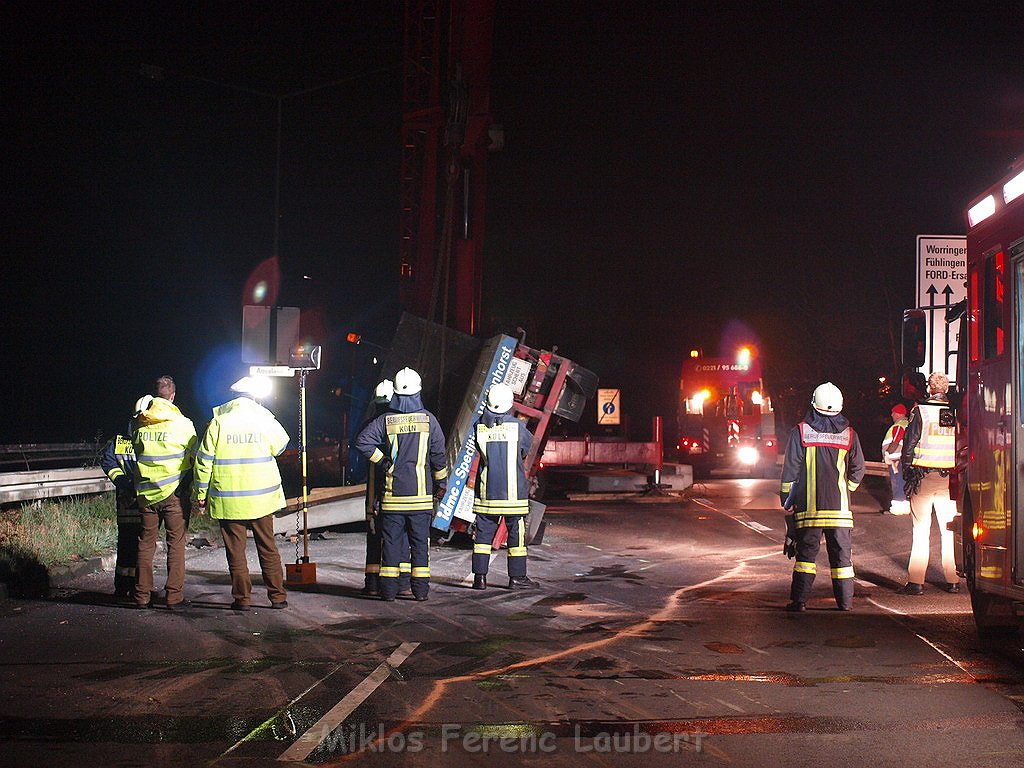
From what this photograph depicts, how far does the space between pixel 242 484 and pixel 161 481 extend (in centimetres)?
74

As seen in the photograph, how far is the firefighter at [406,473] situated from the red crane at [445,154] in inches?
130

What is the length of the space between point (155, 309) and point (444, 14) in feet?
159

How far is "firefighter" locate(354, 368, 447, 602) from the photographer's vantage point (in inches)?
357

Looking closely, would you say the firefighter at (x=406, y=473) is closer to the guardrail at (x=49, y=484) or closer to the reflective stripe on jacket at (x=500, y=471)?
the reflective stripe on jacket at (x=500, y=471)

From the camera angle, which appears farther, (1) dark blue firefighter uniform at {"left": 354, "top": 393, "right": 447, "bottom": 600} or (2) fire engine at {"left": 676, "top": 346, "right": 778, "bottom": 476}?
(2) fire engine at {"left": 676, "top": 346, "right": 778, "bottom": 476}

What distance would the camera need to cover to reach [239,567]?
27.7ft

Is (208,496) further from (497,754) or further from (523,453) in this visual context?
(497,754)

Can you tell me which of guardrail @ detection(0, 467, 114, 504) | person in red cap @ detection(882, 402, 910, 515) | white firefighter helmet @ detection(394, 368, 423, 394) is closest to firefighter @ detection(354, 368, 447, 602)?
white firefighter helmet @ detection(394, 368, 423, 394)

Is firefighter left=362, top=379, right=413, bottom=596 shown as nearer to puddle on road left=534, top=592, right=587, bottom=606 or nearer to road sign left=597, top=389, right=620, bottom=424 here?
puddle on road left=534, top=592, right=587, bottom=606

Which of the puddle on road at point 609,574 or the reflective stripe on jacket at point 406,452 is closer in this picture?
Result: the reflective stripe on jacket at point 406,452

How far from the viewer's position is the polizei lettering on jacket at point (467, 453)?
11.8 meters

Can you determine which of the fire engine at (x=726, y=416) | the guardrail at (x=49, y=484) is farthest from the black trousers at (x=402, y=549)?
the fire engine at (x=726, y=416)

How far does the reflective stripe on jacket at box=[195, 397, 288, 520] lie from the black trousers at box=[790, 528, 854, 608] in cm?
435

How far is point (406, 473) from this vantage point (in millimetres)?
9125
